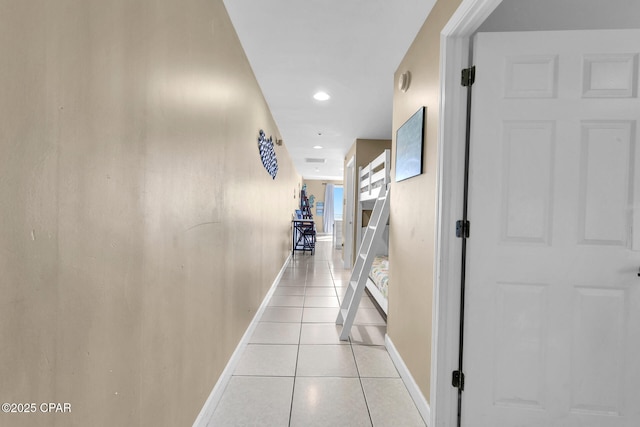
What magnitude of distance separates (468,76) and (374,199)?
2671mm

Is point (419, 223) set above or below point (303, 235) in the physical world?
above

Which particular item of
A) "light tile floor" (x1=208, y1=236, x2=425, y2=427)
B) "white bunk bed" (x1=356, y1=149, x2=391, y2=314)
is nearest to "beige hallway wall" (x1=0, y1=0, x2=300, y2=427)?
"light tile floor" (x1=208, y1=236, x2=425, y2=427)

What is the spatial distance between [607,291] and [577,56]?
1073 millimetres

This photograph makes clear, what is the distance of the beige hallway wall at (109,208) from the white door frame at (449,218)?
1190mm

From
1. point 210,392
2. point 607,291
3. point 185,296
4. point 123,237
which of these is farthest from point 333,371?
point 123,237

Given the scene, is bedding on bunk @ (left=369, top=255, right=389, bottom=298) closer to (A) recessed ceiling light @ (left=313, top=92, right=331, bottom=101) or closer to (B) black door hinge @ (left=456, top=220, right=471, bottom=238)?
(B) black door hinge @ (left=456, top=220, right=471, bottom=238)

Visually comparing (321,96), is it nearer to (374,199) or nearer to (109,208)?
(374,199)

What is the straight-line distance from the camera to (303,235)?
731cm

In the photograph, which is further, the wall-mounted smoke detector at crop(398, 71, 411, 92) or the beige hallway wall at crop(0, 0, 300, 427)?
the wall-mounted smoke detector at crop(398, 71, 411, 92)

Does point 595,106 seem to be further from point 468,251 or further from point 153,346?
point 153,346

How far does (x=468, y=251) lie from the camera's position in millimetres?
1449

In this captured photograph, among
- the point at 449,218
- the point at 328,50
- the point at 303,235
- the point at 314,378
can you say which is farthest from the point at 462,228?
the point at 303,235

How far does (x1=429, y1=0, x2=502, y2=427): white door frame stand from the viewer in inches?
58.1

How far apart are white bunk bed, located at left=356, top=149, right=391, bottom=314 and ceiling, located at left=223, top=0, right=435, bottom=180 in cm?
64
